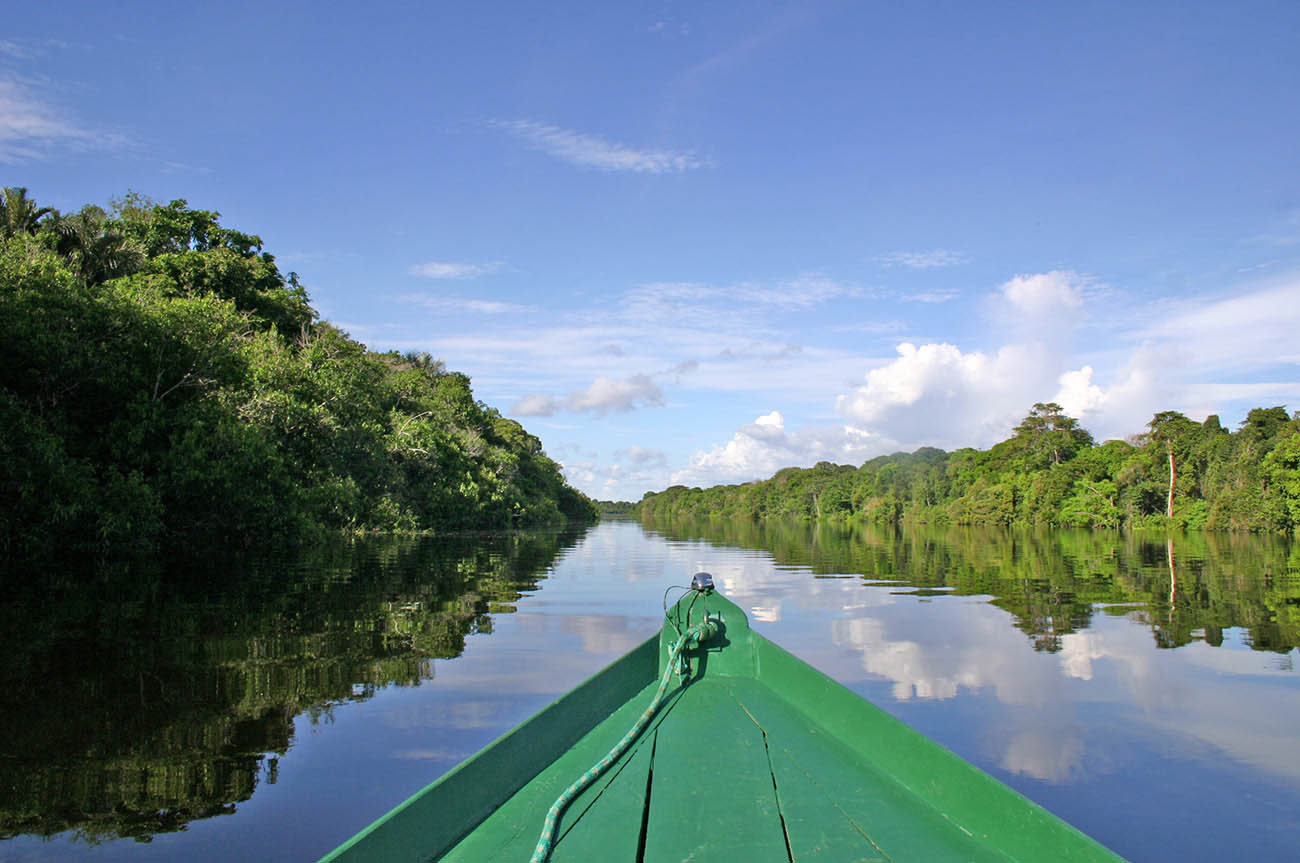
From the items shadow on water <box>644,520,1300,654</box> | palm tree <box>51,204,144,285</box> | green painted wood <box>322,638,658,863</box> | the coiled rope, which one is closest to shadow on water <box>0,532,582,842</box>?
green painted wood <box>322,638,658,863</box>

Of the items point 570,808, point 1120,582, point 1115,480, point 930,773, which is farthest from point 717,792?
point 1115,480

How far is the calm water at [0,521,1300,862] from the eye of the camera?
4258 mm

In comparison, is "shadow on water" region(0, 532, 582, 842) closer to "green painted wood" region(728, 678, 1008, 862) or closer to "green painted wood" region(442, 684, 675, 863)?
"green painted wood" region(442, 684, 675, 863)

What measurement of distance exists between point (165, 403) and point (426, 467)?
1778 centimetres

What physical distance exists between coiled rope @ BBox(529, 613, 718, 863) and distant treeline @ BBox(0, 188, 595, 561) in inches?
628

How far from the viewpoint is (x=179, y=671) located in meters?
7.07

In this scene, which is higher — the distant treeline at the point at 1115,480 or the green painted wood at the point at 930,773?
the distant treeline at the point at 1115,480

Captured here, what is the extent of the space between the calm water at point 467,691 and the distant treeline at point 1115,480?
98.4 feet

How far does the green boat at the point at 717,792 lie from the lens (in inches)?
103

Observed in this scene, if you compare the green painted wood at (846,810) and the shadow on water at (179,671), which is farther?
the shadow on water at (179,671)

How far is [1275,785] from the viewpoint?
197 inches

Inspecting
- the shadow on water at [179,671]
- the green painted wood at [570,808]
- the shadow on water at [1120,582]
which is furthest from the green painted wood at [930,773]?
the shadow on water at [1120,582]

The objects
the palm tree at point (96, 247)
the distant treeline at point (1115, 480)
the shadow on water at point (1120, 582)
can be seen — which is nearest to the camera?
the shadow on water at point (1120, 582)

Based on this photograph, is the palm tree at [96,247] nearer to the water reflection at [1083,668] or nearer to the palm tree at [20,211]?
the palm tree at [20,211]
